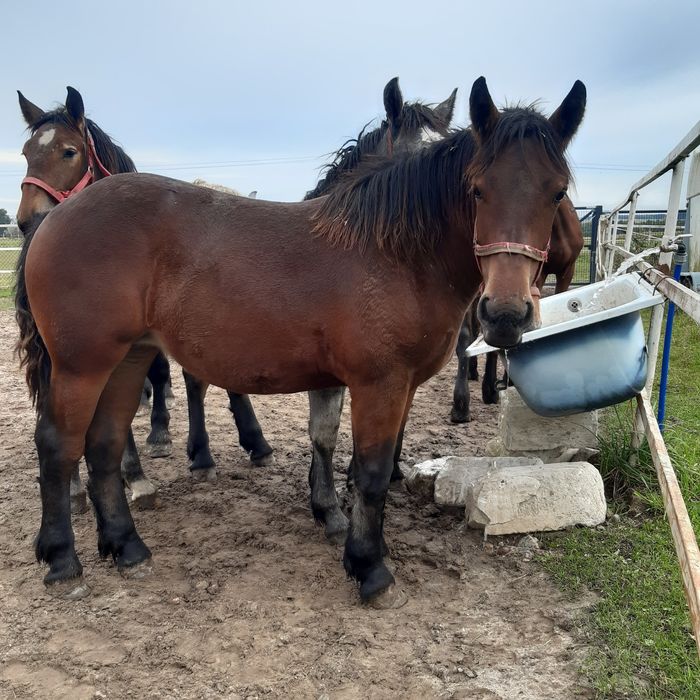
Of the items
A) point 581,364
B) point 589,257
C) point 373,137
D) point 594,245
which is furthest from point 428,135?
point 589,257

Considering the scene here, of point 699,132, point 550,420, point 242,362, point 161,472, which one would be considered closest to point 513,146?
point 699,132

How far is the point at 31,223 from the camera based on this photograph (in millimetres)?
4098

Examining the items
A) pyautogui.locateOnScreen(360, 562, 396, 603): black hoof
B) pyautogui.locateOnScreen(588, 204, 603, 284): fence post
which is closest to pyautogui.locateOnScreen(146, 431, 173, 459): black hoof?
pyautogui.locateOnScreen(360, 562, 396, 603): black hoof

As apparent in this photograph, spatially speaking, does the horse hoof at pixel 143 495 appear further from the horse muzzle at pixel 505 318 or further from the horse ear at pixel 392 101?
the horse ear at pixel 392 101

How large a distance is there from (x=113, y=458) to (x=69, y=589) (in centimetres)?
62

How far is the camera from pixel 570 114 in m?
2.25

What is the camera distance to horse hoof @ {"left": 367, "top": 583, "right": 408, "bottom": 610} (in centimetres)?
256

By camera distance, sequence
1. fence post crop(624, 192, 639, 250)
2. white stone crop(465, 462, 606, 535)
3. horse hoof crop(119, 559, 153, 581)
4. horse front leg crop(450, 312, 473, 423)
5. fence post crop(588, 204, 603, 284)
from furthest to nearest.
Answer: fence post crop(588, 204, 603, 284) < horse front leg crop(450, 312, 473, 423) < fence post crop(624, 192, 639, 250) < white stone crop(465, 462, 606, 535) < horse hoof crop(119, 559, 153, 581)

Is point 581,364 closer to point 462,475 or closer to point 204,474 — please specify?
point 462,475

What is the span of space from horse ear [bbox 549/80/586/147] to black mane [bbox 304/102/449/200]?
1518 millimetres

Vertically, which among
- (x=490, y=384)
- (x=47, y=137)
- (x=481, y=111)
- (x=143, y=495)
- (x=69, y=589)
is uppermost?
(x=47, y=137)

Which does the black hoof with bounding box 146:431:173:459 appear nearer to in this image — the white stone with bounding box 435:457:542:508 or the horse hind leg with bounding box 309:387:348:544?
the horse hind leg with bounding box 309:387:348:544

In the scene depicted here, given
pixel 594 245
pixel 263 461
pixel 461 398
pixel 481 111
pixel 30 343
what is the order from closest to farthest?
pixel 481 111 < pixel 30 343 < pixel 263 461 < pixel 461 398 < pixel 594 245

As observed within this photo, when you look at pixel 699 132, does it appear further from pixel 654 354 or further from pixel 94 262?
pixel 94 262
